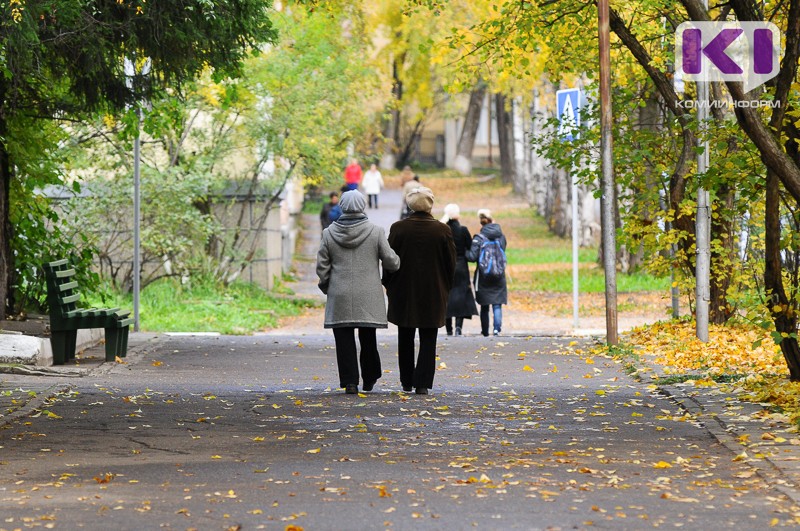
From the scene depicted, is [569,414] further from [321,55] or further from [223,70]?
[321,55]

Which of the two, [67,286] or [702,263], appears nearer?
[67,286]

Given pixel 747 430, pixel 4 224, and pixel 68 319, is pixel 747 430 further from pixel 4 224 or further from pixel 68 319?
pixel 4 224

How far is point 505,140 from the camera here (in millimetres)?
61938

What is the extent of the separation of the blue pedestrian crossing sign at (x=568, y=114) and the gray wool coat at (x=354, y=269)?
6.14m

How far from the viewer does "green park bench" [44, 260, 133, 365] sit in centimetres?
1402

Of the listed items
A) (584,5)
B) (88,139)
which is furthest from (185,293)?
(584,5)

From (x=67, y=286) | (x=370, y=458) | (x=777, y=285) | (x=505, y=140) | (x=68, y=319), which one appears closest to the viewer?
(x=370, y=458)

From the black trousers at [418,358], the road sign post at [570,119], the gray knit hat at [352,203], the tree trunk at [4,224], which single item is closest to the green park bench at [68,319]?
the tree trunk at [4,224]

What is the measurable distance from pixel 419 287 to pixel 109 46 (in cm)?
348

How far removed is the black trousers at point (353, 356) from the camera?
1195cm

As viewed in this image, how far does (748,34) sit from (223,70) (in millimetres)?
4722

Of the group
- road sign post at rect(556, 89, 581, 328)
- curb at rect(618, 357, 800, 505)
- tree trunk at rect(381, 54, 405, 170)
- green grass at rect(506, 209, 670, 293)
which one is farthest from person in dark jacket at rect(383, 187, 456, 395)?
tree trunk at rect(381, 54, 405, 170)

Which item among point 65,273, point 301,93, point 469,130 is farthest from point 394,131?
point 65,273

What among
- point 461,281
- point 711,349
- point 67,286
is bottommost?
point 711,349
